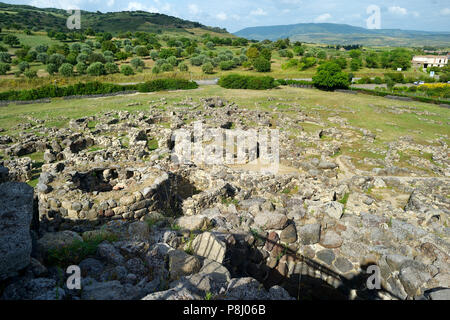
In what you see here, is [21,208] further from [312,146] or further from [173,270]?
[312,146]

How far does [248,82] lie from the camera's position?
45531 millimetres

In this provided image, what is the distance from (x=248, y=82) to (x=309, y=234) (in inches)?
1581

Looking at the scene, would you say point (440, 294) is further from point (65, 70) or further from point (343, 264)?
point (65, 70)

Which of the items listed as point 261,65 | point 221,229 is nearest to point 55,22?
point 261,65

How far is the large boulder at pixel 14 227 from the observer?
443cm

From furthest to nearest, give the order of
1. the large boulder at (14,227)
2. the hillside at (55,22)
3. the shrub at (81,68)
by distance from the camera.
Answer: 1. the hillside at (55,22)
2. the shrub at (81,68)
3. the large boulder at (14,227)

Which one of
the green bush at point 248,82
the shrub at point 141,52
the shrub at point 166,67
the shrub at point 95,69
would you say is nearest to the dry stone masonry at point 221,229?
the green bush at point 248,82

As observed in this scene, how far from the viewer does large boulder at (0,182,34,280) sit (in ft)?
14.5

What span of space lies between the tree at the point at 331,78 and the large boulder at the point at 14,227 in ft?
156

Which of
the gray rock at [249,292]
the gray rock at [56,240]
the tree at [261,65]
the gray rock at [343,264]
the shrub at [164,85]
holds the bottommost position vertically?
the gray rock at [343,264]

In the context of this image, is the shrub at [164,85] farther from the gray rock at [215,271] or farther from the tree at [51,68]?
the gray rock at [215,271]

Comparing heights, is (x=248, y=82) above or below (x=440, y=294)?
above

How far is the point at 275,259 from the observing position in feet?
26.1
